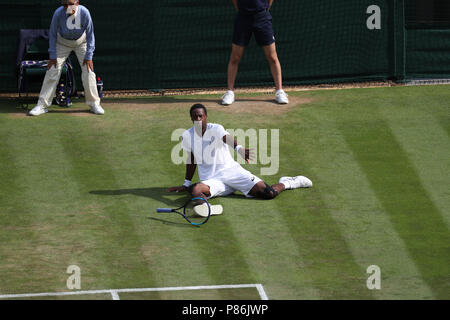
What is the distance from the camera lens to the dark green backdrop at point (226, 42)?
603 inches

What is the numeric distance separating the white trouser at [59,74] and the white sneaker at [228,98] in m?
2.00

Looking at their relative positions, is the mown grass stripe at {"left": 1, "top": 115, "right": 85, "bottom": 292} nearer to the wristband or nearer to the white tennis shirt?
the wristband

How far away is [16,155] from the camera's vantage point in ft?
41.1

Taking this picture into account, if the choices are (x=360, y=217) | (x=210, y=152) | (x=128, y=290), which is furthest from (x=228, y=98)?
(x=128, y=290)

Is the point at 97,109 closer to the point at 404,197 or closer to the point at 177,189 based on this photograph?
the point at 177,189

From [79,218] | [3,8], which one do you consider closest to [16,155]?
[79,218]

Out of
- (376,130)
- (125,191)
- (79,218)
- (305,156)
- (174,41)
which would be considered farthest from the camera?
(174,41)

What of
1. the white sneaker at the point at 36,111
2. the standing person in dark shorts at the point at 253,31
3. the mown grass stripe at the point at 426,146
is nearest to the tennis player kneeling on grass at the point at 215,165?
the mown grass stripe at the point at 426,146

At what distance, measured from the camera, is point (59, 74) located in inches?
551

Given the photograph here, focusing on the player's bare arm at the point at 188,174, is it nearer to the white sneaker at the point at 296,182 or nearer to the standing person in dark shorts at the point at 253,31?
the white sneaker at the point at 296,182

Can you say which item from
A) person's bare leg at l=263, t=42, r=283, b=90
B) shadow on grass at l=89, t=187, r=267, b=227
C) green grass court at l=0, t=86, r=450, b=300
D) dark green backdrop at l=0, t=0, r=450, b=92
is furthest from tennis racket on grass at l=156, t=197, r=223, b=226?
dark green backdrop at l=0, t=0, r=450, b=92

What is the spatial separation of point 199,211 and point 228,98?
4.62 meters
